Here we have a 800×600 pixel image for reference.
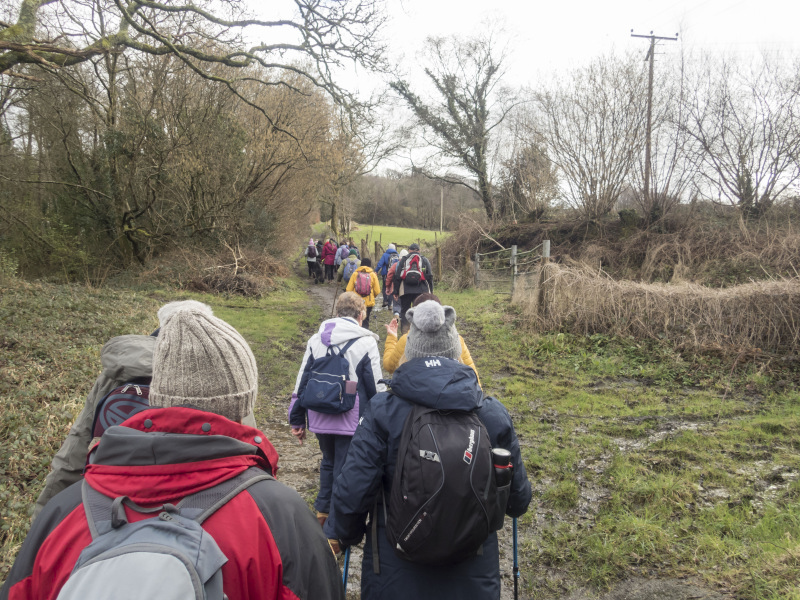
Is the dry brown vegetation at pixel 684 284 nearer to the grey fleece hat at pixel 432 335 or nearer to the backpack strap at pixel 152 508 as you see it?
the grey fleece hat at pixel 432 335

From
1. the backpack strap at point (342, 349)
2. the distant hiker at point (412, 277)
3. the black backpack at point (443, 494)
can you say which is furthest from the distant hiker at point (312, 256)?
the black backpack at point (443, 494)

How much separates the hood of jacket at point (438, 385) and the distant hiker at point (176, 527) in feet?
2.59

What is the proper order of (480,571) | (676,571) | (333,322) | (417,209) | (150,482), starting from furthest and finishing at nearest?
(417,209), (333,322), (676,571), (480,571), (150,482)

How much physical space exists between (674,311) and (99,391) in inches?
359

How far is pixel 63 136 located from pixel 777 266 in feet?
66.1

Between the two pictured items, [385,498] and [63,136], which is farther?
[63,136]

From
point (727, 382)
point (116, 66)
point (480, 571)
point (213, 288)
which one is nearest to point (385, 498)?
point (480, 571)

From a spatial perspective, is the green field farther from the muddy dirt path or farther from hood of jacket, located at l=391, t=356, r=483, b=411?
hood of jacket, located at l=391, t=356, r=483, b=411

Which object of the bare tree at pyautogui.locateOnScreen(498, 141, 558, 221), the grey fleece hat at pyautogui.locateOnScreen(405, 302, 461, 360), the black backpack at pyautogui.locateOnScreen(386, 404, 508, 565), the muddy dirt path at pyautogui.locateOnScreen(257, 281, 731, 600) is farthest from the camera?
the bare tree at pyautogui.locateOnScreen(498, 141, 558, 221)

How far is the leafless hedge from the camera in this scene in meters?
8.00

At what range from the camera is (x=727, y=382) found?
7285mm

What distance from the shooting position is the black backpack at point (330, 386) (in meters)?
3.40

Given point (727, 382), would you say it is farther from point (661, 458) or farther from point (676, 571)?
point (676, 571)

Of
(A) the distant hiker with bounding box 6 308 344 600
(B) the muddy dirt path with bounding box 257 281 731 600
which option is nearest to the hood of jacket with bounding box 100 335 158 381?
(A) the distant hiker with bounding box 6 308 344 600
